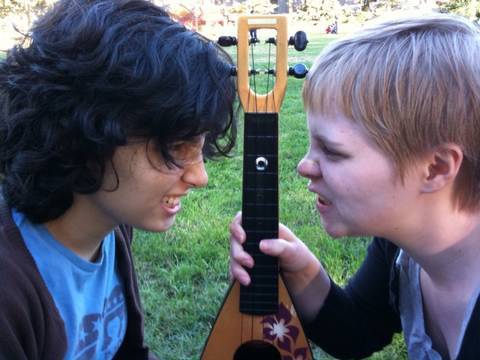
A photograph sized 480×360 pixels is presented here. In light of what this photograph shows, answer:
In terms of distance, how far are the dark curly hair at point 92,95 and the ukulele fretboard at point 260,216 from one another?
0.16 metres

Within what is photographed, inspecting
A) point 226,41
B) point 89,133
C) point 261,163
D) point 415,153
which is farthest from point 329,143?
point 89,133

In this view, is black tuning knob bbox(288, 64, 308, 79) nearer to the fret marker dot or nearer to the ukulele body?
the fret marker dot

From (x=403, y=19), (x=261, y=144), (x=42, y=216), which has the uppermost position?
(x=403, y=19)

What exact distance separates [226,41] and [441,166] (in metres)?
0.62

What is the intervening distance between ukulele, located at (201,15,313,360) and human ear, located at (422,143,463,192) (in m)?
0.38

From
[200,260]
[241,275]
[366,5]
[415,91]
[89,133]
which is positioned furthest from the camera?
[366,5]

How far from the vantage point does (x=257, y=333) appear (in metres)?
1.76

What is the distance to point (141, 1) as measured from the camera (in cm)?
161

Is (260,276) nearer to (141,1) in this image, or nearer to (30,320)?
(30,320)

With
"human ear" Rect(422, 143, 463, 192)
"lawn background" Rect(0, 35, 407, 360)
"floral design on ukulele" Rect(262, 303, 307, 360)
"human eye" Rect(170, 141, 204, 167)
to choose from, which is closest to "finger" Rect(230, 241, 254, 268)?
"floral design on ukulele" Rect(262, 303, 307, 360)

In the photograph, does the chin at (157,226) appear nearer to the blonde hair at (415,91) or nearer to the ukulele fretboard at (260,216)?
the ukulele fretboard at (260,216)

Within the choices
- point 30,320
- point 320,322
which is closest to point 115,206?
point 30,320

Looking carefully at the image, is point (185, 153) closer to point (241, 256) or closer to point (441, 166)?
point (241, 256)

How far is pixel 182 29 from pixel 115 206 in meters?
0.48
